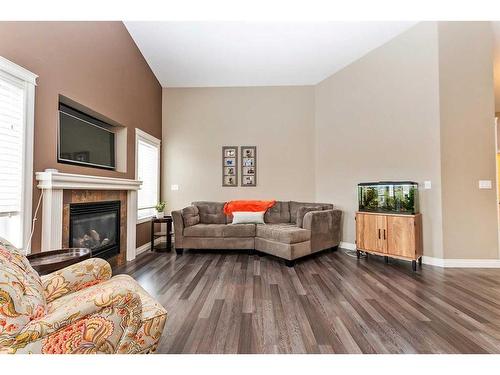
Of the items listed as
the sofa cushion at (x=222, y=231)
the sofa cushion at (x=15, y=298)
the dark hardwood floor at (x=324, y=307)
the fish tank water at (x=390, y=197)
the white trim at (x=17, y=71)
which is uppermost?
the white trim at (x=17, y=71)

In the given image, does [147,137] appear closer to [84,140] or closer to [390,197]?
[84,140]

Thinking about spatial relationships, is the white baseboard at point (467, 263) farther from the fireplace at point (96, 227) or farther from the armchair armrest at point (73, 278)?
the fireplace at point (96, 227)

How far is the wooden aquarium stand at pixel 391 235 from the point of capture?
2943 mm

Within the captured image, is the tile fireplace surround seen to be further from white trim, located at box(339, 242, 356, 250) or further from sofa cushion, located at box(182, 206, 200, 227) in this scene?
white trim, located at box(339, 242, 356, 250)

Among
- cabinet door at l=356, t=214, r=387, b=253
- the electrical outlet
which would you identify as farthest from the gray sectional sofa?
the electrical outlet

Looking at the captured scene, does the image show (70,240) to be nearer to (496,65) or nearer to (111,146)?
(111,146)

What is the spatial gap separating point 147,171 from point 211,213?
1473 mm

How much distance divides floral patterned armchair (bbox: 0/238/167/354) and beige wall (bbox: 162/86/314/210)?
3.56 m

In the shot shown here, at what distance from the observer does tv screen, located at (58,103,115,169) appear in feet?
7.77

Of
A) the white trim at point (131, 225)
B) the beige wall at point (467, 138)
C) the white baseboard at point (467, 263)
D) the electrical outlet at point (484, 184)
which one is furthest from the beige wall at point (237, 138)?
the electrical outlet at point (484, 184)

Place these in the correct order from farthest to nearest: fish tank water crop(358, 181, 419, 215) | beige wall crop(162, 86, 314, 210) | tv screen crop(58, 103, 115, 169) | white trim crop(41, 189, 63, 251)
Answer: beige wall crop(162, 86, 314, 210) < fish tank water crop(358, 181, 419, 215) < tv screen crop(58, 103, 115, 169) < white trim crop(41, 189, 63, 251)

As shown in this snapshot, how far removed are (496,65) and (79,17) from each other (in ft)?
20.4

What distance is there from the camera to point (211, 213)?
4.25 metres

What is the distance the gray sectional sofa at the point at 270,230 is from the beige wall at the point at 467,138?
5.12 feet
